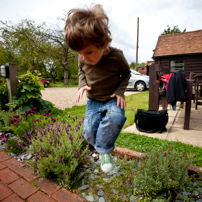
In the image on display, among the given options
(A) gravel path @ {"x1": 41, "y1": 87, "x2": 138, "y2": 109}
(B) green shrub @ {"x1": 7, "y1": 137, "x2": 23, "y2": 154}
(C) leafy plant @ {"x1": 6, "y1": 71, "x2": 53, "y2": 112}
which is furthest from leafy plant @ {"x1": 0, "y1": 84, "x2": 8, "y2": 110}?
(B) green shrub @ {"x1": 7, "y1": 137, "x2": 23, "y2": 154}

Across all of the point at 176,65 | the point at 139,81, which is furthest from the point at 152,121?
the point at 176,65

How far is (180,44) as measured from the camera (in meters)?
15.6

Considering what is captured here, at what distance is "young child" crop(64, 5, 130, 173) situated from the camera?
3.72 feet

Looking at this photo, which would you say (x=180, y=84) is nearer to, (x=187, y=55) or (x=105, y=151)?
(x=105, y=151)

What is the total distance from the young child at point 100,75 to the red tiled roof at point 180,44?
1565 centimetres

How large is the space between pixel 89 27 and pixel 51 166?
153 cm

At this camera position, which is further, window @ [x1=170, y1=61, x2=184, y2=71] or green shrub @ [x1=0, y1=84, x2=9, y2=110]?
window @ [x1=170, y1=61, x2=184, y2=71]

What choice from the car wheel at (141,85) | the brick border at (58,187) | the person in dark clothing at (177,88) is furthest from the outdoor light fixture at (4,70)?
the car wheel at (141,85)

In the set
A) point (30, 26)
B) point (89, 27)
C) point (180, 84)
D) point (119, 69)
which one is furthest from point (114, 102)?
point (30, 26)

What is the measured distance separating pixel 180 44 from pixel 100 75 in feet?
56.2

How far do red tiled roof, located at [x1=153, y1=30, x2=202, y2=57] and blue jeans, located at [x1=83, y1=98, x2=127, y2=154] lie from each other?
51.7 feet

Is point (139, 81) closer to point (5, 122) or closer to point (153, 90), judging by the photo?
point (153, 90)

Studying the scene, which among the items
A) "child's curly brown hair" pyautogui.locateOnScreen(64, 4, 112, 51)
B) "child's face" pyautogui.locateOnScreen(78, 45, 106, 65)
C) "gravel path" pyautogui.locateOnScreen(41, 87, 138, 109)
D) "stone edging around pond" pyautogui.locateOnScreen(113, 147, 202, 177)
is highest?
"child's curly brown hair" pyautogui.locateOnScreen(64, 4, 112, 51)

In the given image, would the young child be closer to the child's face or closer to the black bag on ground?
the child's face
